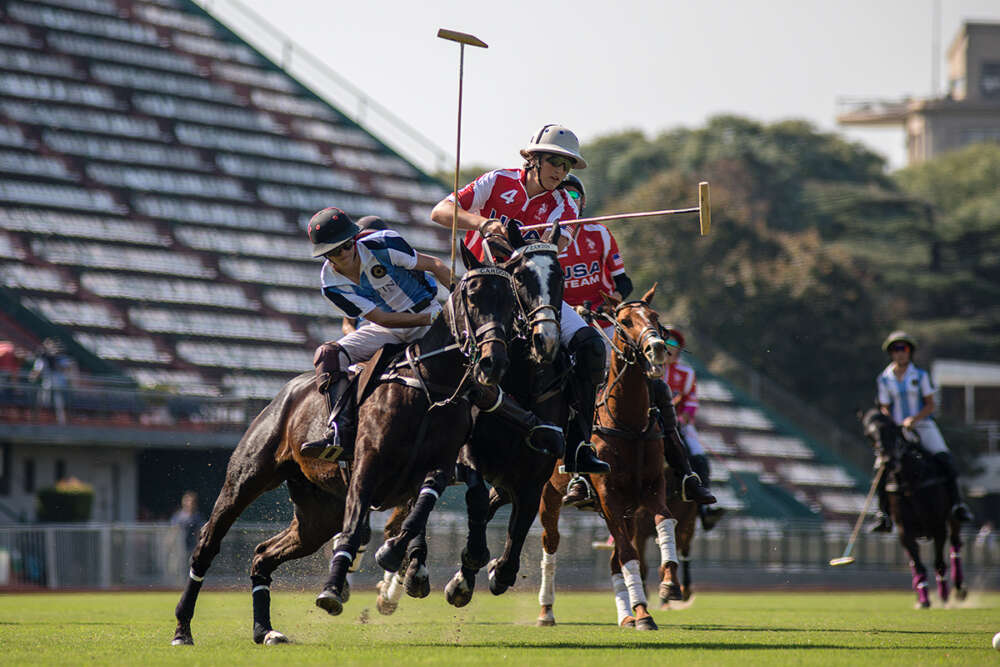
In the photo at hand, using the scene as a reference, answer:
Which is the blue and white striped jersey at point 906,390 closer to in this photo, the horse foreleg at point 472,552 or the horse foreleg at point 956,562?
the horse foreleg at point 956,562

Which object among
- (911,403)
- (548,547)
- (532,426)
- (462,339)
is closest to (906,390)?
(911,403)

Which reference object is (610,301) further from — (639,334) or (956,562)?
(956,562)

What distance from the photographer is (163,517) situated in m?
34.0

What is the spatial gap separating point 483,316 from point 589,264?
3.28m

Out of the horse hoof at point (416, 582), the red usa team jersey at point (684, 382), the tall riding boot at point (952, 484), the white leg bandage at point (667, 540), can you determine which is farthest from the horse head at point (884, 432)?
the horse hoof at point (416, 582)

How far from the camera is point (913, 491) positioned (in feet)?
63.7

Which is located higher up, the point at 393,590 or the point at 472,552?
the point at 472,552

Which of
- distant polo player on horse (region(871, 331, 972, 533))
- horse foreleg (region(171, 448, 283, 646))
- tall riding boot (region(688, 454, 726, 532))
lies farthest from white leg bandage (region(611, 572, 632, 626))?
distant polo player on horse (region(871, 331, 972, 533))

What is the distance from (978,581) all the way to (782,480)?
42.3ft

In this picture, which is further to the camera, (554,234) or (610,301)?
(610,301)

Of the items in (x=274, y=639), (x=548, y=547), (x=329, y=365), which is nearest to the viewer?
(x=274, y=639)

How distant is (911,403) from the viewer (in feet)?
63.5

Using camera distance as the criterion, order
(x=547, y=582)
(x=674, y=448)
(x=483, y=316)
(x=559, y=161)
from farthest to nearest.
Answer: (x=547, y=582) → (x=674, y=448) → (x=559, y=161) → (x=483, y=316)

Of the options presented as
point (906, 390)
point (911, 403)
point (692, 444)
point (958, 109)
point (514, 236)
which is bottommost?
point (692, 444)
